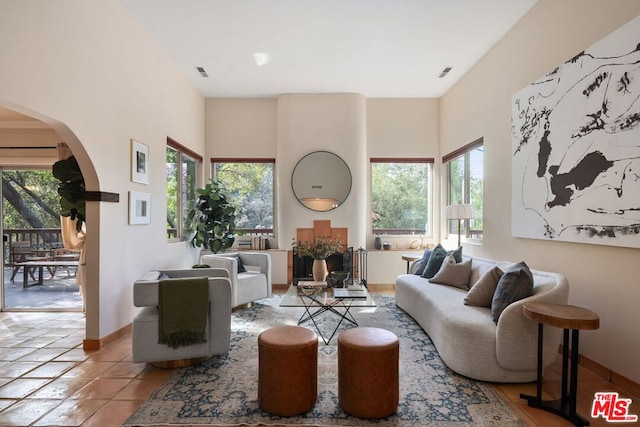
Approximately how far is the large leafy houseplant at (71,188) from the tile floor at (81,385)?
51.3 inches

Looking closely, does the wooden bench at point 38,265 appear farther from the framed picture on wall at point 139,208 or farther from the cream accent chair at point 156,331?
the cream accent chair at point 156,331

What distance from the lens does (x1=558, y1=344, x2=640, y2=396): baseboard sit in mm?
2375

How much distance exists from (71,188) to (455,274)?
4.19m

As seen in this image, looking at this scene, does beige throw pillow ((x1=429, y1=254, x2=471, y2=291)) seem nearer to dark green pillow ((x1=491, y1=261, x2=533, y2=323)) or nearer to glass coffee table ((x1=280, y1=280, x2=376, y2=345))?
glass coffee table ((x1=280, y1=280, x2=376, y2=345))

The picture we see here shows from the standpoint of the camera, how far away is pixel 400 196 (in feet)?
20.6

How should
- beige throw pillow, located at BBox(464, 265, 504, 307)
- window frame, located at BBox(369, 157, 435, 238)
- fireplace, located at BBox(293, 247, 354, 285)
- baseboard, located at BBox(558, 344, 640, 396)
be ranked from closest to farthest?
baseboard, located at BBox(558, 344, 640, 396) → beige throw pillow, located at BBox(464, 265, 504, 307) → fireplace, located at BBox(293, 247, 354, 285) → window frame, located at BBox(369, 157, 435, 238)

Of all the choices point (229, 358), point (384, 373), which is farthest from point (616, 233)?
point (229, 358)

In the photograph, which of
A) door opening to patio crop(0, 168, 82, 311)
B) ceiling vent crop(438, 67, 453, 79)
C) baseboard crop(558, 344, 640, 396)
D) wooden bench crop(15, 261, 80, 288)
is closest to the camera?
baseboard crop(558, 344, 640, 396)

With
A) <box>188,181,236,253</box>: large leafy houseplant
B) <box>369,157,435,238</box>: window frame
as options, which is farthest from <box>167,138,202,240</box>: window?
<box>369,157,435,238</box>: window frame

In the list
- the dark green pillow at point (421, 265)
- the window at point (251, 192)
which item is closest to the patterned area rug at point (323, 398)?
the dark green pillow at point (421, 265)

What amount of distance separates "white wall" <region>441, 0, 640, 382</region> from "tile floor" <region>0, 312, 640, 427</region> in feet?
1.53

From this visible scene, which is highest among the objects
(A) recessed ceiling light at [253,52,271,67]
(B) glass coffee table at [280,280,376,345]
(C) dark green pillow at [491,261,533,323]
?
(A) recessed ceiling light at [253,52,271,67]

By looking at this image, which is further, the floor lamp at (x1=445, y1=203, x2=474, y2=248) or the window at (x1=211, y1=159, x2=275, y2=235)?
the window at (x1=211, y1=159, x2=275, y2=235)

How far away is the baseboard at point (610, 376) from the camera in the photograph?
238 cm
